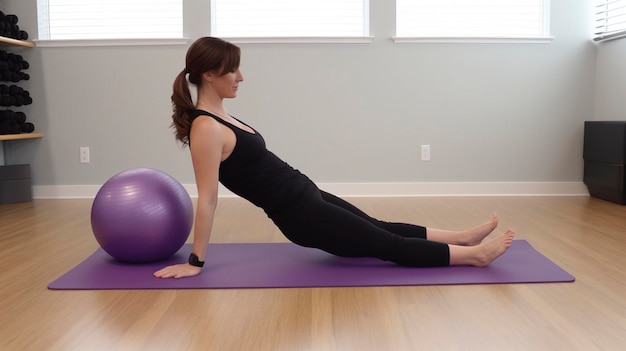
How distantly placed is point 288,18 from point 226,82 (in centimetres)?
233

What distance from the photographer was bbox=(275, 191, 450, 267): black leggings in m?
2.13

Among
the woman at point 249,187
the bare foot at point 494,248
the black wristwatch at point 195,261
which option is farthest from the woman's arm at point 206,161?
the bare foot at point 494,248

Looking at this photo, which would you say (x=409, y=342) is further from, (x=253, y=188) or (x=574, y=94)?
(x=574, y=94)

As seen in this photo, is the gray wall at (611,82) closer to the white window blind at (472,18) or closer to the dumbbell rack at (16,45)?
the white window blind at (472,18)

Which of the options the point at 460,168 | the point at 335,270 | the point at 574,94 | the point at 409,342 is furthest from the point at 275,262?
the point at 574,94

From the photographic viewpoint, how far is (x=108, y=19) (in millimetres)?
4328

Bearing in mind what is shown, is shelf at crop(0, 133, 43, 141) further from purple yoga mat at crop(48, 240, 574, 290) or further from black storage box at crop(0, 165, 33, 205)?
purple yoga mat at crop(48, 240, 574, 290)

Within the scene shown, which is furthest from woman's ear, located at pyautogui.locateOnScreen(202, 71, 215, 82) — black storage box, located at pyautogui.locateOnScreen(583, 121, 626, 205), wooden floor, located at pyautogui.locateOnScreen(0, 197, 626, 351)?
black storage box, located at pyautogui.locateOnScreen(583, 121, 626, 205)

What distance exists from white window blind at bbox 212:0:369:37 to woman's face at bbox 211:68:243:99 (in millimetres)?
2263

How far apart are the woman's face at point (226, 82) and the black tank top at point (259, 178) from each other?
0.11 meters

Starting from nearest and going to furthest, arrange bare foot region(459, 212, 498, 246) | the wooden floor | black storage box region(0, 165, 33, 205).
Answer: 1. the wooden floor
2. bare foot region(459, 212, 498, 246)
3. black storage box region(0, 165, 33, 205)

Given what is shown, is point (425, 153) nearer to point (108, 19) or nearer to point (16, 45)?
point (108, 19)

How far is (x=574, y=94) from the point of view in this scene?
434 cm

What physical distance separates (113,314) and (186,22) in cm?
288
